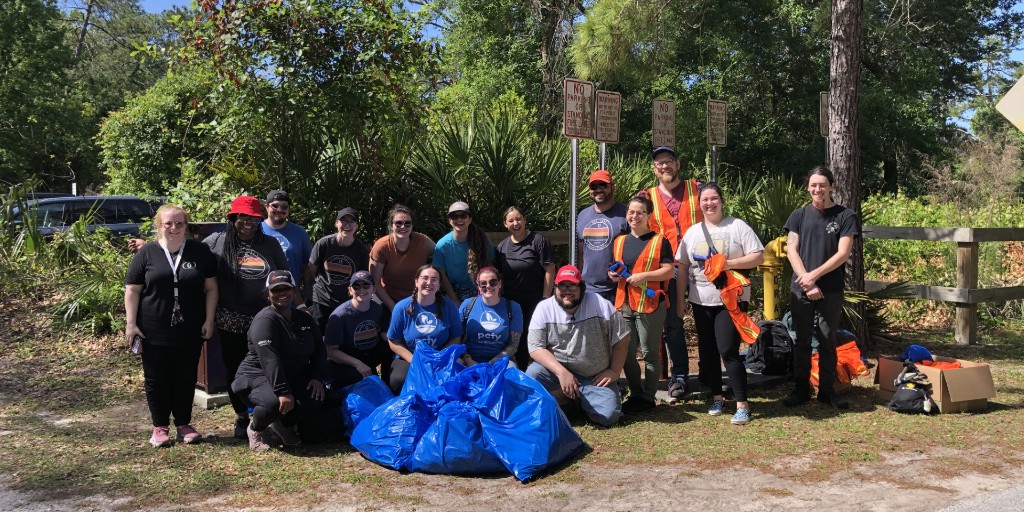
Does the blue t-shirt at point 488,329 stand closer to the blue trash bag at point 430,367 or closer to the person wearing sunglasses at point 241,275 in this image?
the blue trash bag at point 430,367

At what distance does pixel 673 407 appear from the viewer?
6.51m

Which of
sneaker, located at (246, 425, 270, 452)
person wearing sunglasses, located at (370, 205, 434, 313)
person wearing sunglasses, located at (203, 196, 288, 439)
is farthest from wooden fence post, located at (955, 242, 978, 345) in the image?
sneaker, located at (246, 425, 270, 452)

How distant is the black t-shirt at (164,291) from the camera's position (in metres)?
5.45

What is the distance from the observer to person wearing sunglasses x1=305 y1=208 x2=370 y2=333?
253 inches

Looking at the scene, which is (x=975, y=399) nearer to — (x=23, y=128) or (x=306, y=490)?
(x=306, y=490)

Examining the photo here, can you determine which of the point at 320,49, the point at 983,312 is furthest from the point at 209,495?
the point at 983,312

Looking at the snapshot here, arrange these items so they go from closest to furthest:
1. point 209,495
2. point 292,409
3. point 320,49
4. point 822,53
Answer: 1. point 209,495
2. point 292,409
3. point 320,49
4. point 822,53

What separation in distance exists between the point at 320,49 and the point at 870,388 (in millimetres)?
5825

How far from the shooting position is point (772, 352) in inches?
282

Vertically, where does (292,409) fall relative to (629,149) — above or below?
below

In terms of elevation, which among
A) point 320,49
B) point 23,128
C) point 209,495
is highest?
point 23,128

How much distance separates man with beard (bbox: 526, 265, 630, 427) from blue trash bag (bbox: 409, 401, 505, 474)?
1.02 metres

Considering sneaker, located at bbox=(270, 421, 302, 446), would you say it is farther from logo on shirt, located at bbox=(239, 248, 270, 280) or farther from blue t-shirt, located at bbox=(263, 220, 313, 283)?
blue t-shirt, located at bbox=(263, 220, 313, 283)

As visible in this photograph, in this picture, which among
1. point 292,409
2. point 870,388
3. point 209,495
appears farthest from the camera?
point 870,388
